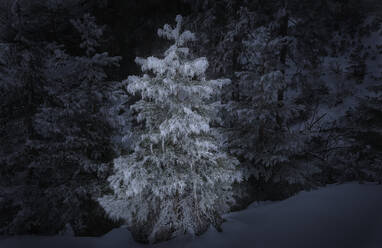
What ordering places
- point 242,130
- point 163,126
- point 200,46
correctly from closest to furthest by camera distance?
point 163,126
point 242,130
point 200,46

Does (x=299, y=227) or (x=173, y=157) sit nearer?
(x=173, y=157)

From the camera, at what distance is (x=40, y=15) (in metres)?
16.7

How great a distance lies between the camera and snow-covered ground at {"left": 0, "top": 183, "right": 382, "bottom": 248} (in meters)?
5.72

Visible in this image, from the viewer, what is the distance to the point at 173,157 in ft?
19.1

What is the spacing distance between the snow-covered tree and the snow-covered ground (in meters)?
0.78

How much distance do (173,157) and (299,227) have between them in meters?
4.12

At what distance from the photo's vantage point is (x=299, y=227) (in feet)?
21.1

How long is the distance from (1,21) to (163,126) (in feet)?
21.6

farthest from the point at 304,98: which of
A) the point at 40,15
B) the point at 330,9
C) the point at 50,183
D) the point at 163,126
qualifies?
the point at 40,15

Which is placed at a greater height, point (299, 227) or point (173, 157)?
point (173, 157)

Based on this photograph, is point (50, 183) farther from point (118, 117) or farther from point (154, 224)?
point (154, 224)

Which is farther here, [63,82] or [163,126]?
[63,82]

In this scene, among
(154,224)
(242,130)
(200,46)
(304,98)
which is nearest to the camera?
(154,224)

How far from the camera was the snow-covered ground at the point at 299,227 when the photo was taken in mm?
5719
